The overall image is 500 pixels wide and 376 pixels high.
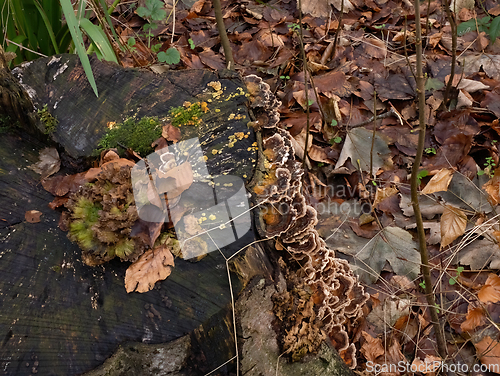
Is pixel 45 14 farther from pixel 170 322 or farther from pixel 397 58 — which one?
pixel 397 58

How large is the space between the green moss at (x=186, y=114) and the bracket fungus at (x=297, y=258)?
1.15 ft

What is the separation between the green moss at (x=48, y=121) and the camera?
2086mm

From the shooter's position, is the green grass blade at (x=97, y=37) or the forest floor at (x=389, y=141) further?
the green grass blade at (x=97, y=37)

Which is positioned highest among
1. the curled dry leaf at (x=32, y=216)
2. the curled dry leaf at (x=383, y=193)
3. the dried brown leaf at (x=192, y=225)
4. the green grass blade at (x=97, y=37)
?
the green grass blade at (x=97, y=37)

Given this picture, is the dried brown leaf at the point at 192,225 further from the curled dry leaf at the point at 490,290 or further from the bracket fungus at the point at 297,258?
the curled dry leaf at the point at 490,290

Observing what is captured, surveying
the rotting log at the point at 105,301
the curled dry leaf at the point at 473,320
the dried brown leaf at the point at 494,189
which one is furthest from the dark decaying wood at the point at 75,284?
the dried brown leaf at the point at 494,189

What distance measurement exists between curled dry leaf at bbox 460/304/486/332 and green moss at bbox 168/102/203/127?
7.76 feet

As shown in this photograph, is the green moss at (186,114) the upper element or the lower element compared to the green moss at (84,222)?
upper

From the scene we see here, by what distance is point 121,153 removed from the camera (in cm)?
203

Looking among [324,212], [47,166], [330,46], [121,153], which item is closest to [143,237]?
[121,153]

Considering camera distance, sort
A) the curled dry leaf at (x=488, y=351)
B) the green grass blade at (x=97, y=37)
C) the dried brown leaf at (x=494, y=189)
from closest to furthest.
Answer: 1. the curled dry leaf at (x=488, y=351)
2. the green grass blade at (x=97, y=37)
3. the dried brown leaf at (x=494, y=189)

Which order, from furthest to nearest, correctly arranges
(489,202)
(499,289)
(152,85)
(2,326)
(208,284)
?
(489,202), (499,289), (152,85), (208,284), (2,326)

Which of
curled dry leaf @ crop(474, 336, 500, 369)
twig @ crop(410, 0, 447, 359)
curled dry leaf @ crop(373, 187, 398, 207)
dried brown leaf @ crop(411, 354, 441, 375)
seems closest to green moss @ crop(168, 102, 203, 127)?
twig @ crop(410, 0, 447, 359)

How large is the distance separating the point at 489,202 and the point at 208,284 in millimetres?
2507
